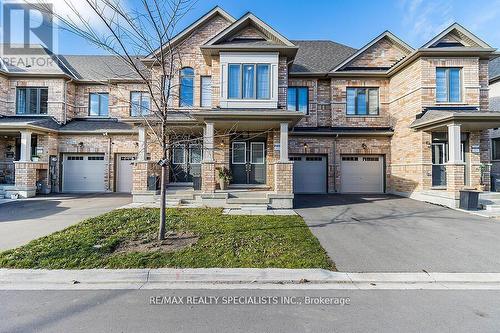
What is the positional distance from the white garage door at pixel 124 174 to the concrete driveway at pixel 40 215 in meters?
3.45

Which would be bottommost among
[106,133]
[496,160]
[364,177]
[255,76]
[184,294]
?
[184,294]

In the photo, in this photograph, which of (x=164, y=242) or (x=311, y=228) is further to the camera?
(x=311, y=228)

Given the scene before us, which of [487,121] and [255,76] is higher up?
[255,76]

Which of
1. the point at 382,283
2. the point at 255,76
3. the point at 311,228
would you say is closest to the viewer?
the point at 382,283

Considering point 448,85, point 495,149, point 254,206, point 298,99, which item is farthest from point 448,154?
point 254,206

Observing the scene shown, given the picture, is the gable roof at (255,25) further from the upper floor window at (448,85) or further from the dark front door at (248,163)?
the upper floor window at (448,85)

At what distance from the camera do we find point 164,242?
236 inches

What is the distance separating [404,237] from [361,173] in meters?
9.24

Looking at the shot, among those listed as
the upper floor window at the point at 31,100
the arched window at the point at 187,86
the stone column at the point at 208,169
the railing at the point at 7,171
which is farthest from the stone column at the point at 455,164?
Answer: the railing at the point at 7,171

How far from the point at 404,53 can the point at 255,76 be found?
10.4 metres

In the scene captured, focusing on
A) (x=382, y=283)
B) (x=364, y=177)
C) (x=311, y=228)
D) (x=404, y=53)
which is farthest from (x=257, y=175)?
(x=404, y=53)

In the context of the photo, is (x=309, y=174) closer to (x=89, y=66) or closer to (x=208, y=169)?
(x=208, y=169)

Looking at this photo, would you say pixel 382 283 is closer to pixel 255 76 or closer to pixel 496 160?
pixel 255 76

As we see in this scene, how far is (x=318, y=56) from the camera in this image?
17734 millimetres
